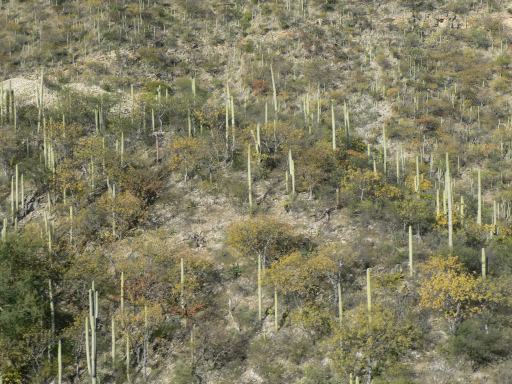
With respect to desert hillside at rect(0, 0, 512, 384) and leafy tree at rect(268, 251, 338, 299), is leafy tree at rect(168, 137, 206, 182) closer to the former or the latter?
desert hillside at rect(0, 0, 512, 384)

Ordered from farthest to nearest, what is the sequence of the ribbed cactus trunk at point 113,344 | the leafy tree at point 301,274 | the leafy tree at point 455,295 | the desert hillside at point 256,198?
1. the leafy tree at point 301,274
2. the ribbed cactus trunk at point 113,344
3. the desert hillside at point 256,198
4. the leafy tree at point 455,295

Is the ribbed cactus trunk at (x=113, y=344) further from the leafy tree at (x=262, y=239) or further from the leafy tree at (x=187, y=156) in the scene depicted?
the leafy tree at (x=187, y=156)

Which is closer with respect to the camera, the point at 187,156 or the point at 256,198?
the point at 256,198

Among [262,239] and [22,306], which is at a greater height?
[262,239]

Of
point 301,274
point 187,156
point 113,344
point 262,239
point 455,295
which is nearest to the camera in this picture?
point 455,295

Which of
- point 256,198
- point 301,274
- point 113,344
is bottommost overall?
point 113,344

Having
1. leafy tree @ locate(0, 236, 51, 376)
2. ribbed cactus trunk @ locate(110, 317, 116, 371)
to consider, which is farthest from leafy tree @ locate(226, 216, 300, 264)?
leafy tree @ locate(0, 236, 51, 376)

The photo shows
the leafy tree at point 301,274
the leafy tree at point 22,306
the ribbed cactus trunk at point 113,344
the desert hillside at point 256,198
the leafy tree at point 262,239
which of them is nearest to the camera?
the leafy tree at point 22,306

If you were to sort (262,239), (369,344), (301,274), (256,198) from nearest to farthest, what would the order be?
(369,344), (301,274), (262,239), (256,198)

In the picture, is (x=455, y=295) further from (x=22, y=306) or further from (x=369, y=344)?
(x=22, y=306)

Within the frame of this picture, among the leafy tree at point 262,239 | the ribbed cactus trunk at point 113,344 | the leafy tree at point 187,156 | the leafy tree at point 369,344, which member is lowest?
the ribbed cactus trunk at point 113,344

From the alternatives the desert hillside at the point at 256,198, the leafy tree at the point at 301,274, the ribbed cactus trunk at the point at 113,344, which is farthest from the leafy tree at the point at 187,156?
the ribbed cactus trunk at the point at 113,344

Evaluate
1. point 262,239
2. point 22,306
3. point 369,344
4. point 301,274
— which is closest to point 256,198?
point 262,239

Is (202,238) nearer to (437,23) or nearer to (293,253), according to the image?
(293,253)
